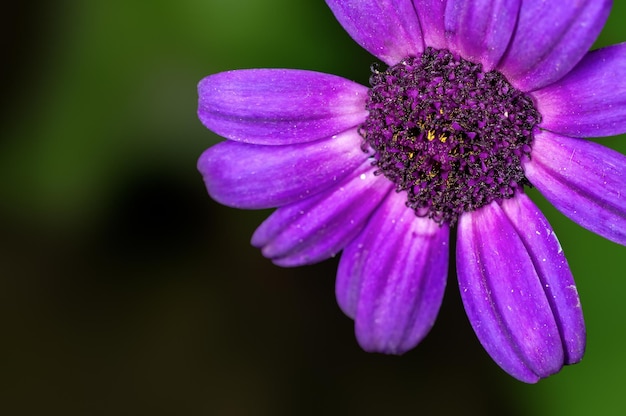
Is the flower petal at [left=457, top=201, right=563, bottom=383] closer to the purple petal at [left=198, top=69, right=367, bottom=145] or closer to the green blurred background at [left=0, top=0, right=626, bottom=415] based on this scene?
the purple petal at [left=198, top=69, right=367, bottom=145]

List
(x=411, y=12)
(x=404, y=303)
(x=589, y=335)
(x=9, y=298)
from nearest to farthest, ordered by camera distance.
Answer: (x=411, y=12) → (x=404, y=303) → (x=589, y=335) → (x=9, y=298)

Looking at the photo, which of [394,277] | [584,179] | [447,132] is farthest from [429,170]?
[584,179]

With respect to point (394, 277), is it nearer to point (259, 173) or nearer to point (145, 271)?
point (259, 173)

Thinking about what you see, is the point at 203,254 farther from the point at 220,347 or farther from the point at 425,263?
the point at 425,263

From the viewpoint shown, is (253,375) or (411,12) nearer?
(411,12)

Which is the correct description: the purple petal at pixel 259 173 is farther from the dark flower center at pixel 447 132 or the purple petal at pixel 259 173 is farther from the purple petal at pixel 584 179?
the purple petal at pixel 584 179

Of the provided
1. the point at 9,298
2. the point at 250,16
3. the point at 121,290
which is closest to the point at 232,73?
the point at 250,16

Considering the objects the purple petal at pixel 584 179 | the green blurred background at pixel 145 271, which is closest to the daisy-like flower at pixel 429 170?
the purple petal at pixel 584 179
